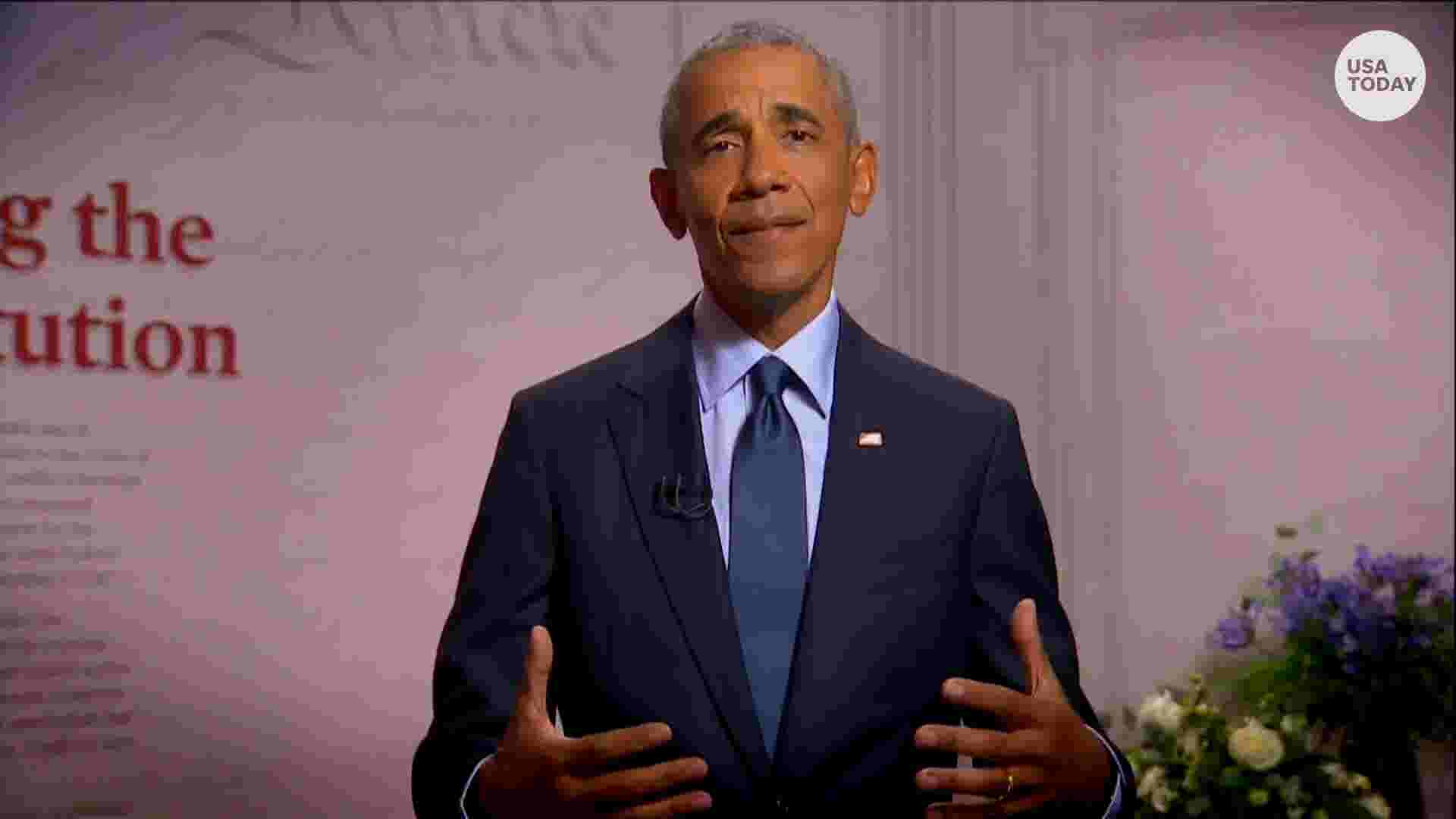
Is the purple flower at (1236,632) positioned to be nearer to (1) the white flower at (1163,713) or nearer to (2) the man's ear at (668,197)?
(1) the white flower at (1163,713)

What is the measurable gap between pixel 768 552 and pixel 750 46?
1.54 feet

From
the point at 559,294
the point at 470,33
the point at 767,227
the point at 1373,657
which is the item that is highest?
the point at 470,33

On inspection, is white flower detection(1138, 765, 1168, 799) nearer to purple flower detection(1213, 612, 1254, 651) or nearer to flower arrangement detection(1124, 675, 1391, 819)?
flower arrangement detection(1124, 675, 1391, 819)

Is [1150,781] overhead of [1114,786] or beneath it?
beneath

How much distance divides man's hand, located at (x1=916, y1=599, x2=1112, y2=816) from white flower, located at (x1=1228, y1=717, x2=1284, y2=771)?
1.44m

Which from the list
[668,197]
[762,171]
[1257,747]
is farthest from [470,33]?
[1257,747]

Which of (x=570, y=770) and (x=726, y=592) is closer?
(x=570, y=770)

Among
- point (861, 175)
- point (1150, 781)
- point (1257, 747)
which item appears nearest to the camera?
point (861, 175)

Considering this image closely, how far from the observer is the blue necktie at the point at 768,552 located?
1.50 m

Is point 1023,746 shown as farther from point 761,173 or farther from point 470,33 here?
point 470,33

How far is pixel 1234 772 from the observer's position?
290 cm

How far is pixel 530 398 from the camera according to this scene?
162 centimetres

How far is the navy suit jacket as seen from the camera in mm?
1479

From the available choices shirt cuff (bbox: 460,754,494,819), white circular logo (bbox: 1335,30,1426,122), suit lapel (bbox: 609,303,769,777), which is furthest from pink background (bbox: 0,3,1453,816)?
suit lapel (bbox: 609,303,769,777)
